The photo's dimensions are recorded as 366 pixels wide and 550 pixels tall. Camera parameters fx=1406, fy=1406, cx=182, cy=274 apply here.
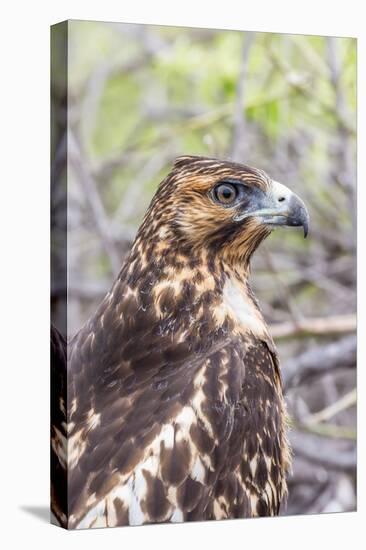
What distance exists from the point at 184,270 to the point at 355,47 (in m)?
1.69

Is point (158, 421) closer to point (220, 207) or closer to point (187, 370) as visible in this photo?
point (187, 370)

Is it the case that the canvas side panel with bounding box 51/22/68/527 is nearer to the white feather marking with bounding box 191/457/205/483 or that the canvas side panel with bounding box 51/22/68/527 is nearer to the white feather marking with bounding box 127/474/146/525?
the white feather marking with bounding box 127/474/146/525

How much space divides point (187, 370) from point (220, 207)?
73 centimetres

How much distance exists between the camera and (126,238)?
652 cm

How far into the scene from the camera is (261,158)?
6.97m

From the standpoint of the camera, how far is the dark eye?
20.3 ft

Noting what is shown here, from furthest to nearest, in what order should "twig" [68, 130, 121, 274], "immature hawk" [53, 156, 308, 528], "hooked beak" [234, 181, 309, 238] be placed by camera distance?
1. "twig" [68, 130, 121, 274]
2. "hooked beak" [234, 181, 309, 238]
3. "immature hawk" [53, 156, 308, 528]

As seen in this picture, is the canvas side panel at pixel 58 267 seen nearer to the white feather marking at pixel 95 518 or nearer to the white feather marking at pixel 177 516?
the white feather marking at pixel 95 518

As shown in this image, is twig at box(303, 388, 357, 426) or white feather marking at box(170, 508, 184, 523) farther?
twig at box(303, 388, 357, 426)

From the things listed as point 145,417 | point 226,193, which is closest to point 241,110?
point 226,193

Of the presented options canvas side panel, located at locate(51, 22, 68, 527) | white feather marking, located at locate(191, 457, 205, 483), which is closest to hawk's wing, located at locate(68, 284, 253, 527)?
white feather marking, located at locate(191, 457, 205, 483)

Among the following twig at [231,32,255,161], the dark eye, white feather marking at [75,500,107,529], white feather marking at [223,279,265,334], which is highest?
twig at [231,32,255,161]

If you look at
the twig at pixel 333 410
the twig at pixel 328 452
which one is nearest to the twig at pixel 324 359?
the twig at pixel 333 410

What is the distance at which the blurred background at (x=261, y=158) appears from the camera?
6371 mm
